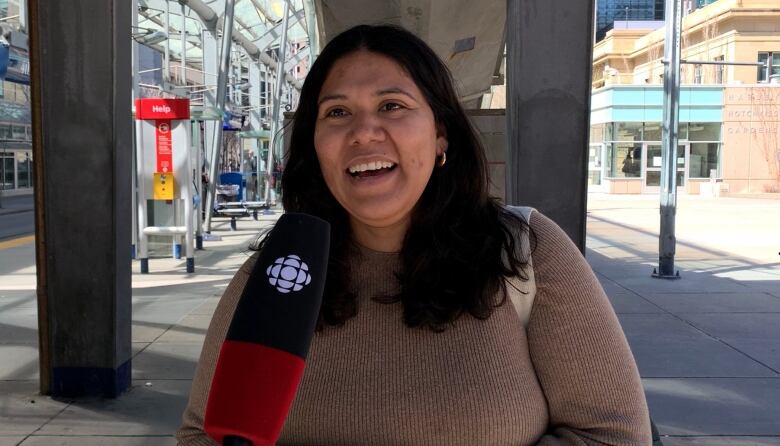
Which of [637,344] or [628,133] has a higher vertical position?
[628,133]

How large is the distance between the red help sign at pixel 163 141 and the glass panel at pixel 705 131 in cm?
3067

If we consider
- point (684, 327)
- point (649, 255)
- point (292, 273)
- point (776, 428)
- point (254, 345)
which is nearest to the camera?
point (254, 345)

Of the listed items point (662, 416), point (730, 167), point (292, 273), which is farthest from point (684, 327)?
point (730, 167)

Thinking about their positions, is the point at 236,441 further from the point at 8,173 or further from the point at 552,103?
the point at 8,173

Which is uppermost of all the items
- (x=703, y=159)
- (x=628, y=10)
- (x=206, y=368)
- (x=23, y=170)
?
(x=628, y=10)

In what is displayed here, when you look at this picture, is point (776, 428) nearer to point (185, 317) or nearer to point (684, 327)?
point (684, 327)

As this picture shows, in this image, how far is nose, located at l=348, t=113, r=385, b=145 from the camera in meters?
1.86

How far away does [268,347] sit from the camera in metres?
1.23

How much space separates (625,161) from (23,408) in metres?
35.3

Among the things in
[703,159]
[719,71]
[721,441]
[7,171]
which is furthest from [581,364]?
[719,71]

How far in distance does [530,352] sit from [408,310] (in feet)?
0.94

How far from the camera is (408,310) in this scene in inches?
73.2

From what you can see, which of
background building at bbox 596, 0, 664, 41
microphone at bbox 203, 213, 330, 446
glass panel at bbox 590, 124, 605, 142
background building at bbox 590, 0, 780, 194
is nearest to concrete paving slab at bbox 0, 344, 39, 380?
microphone at bbox 203, 213, 330, 446

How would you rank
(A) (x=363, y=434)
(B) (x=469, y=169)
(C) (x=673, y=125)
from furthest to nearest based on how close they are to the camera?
(C) (x=673, y=125) → (B) (x=469, y=169) → (A) (x=363, y=434)
